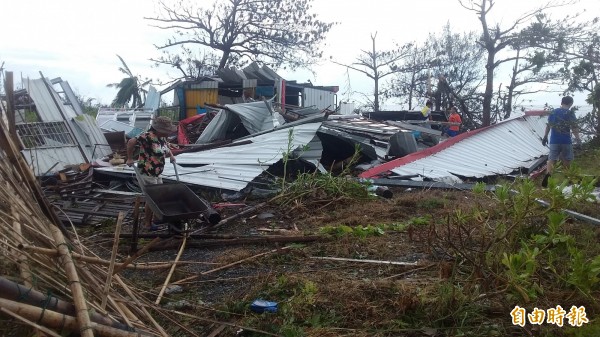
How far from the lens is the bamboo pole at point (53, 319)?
2.10 meters

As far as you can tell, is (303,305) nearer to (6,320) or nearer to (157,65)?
(6,320)

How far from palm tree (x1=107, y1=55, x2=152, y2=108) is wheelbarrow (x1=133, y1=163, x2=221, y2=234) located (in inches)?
733

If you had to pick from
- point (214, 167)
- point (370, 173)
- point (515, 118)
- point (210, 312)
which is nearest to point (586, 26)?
point (515, 118)

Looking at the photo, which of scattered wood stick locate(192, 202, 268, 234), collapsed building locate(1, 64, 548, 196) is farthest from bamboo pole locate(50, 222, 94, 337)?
collapsed building locate(1, 64, 548, 196)

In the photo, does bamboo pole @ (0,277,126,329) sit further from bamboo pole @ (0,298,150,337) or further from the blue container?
the blue container

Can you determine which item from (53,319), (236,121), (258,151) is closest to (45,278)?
(53,319)

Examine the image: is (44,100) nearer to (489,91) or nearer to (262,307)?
(262,307)

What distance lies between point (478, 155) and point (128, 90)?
681 inches

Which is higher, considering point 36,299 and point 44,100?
point 44,100

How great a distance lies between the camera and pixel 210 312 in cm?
389

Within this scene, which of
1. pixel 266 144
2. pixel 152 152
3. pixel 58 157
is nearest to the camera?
pixel 152 152

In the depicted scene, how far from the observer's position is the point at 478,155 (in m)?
11.5

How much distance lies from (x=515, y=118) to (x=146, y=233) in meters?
12.4

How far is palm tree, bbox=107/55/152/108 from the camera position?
2364 centimetres
